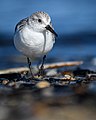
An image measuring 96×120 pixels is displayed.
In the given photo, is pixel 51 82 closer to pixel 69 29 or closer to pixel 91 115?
pixel 91 115

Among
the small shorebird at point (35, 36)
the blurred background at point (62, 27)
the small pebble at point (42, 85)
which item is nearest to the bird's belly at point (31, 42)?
the small shorebird at point (35, 36)

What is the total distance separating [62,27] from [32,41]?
7.89 m

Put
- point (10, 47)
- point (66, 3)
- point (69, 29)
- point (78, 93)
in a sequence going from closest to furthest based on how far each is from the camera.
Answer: point (78, 93), point (10, 47), point (69, 29), point (66, 3)

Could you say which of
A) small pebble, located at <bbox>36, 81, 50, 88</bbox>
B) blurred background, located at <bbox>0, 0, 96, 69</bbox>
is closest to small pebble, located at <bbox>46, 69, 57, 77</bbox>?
blurred background, located at <bbox>0, 0, 96, 69</bbox>

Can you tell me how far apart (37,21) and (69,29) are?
743 cm

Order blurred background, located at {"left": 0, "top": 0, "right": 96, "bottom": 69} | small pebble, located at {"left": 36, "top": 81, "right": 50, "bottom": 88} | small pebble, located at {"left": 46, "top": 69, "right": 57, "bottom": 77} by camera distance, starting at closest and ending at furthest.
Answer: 1. small pebble, located at {"left": 36, "top": 81, "right": 50, "bottom": 88}
2. small pebble, located at {"left": 46, "top": 69, "right": 57, "bottom": 77}
3. blurred background, located at {"left": 0, "top": 0, "right": 96, "bottom": 69}

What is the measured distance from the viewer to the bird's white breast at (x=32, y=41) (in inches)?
289

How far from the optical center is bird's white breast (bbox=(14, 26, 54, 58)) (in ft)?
24.1

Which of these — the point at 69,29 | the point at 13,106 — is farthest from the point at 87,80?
the point at 69,29

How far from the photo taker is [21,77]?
25.1 feet

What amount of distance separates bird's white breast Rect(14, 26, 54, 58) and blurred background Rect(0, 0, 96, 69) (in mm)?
1934

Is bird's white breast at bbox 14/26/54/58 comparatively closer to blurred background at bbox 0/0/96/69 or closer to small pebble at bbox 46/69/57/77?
small pebble at bbox 46/69/57/77

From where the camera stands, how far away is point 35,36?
7426mm

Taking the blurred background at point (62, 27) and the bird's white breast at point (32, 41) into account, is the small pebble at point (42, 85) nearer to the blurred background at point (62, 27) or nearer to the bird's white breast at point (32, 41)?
the bird's white breast at point (32, 41)
